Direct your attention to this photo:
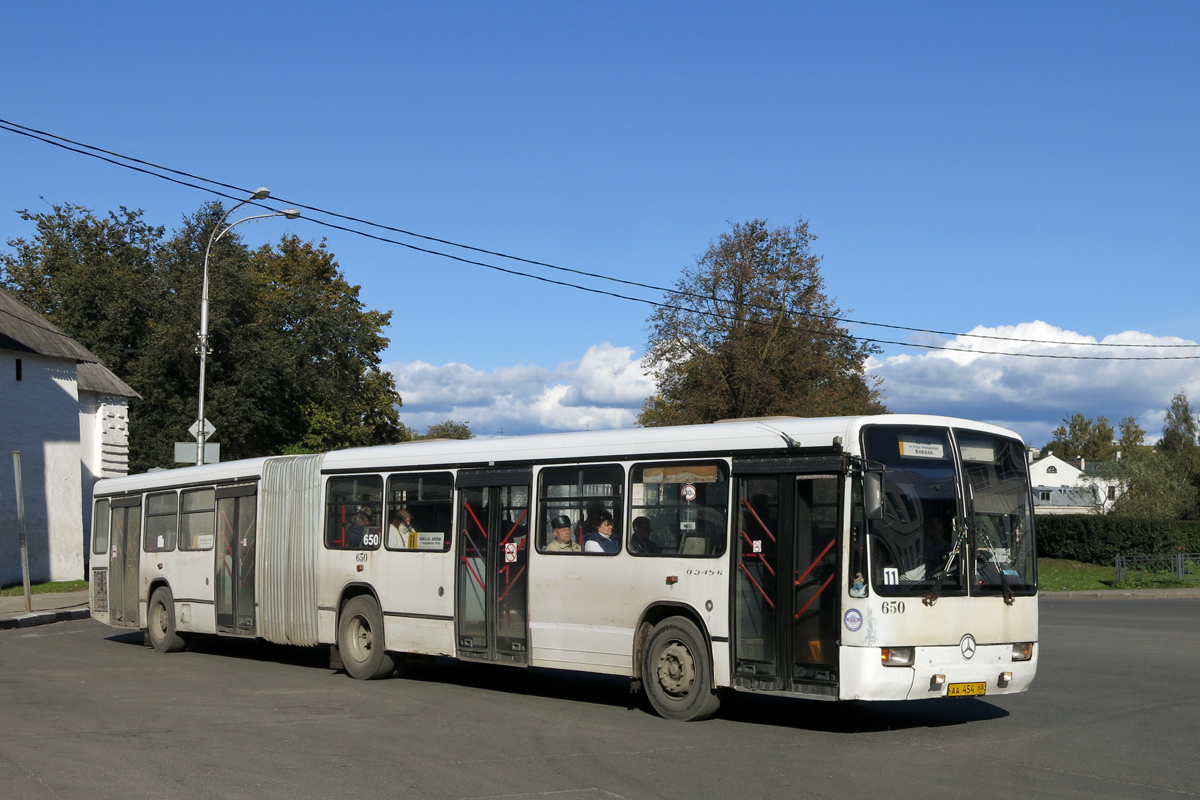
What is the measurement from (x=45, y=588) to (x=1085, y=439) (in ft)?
475

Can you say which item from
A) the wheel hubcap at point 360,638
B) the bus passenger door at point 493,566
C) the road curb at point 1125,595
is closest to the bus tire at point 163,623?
the wheel hubcap at point 360,638

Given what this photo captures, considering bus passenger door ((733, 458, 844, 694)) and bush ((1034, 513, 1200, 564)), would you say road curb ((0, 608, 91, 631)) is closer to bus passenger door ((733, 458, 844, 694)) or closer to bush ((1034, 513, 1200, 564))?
bus passenger door ((733, 458, 844, 694))

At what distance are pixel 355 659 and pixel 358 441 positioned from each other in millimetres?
49117

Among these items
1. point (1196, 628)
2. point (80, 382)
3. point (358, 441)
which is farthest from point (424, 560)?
point (358, 441)

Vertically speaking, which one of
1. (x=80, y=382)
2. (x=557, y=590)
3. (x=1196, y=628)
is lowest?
(x=1196, y=628)

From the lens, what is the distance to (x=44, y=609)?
2772 centimetres

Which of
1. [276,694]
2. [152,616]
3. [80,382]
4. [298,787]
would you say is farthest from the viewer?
[80,382]

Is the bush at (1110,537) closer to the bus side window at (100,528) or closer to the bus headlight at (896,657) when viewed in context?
the bus side window at (100,528)

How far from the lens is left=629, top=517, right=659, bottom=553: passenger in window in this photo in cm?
1170

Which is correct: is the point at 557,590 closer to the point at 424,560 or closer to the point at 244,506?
the point at 424,560

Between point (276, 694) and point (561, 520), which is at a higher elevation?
point (561, 520)

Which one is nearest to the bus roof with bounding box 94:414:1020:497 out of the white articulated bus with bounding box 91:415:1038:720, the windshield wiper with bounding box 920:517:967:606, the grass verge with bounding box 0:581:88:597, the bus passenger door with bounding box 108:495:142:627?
the white articulated bus with bounding box 91:415:1038:720

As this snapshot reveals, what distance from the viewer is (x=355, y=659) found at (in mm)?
15039

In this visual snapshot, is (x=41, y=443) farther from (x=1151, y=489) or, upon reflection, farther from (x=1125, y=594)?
(x=1151, y=489)
